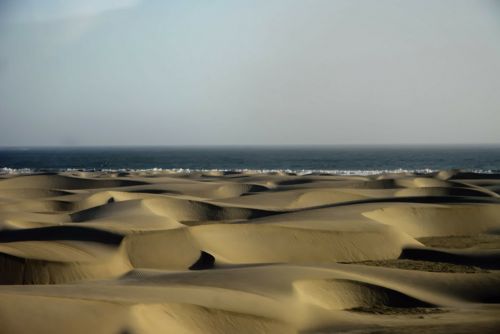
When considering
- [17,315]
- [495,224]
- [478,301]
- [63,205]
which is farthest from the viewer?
[63,205]

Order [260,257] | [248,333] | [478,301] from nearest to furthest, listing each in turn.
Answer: [248,333] < [478,301] < [260,257]

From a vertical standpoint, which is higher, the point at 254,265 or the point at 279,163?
the point at 279,163

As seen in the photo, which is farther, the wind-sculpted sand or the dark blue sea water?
the dark blue sea water

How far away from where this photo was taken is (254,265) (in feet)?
40.8

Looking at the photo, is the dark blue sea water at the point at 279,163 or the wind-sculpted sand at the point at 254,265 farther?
the dark blue sea water at the point at 279,163

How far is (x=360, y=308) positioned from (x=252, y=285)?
1543 millimetres

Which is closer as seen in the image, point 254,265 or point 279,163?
point 254,265

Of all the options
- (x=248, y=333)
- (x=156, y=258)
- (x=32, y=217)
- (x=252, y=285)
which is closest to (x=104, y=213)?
(x=32, y=217)

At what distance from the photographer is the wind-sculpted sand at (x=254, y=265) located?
324 inches

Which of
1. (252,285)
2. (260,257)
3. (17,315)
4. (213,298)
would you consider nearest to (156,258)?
(260,257)

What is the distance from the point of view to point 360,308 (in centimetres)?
1038

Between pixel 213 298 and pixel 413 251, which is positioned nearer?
pixel 213 298

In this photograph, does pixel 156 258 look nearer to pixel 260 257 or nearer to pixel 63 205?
pixel 260 257

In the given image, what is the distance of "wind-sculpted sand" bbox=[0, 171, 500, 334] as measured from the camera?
8.24m
